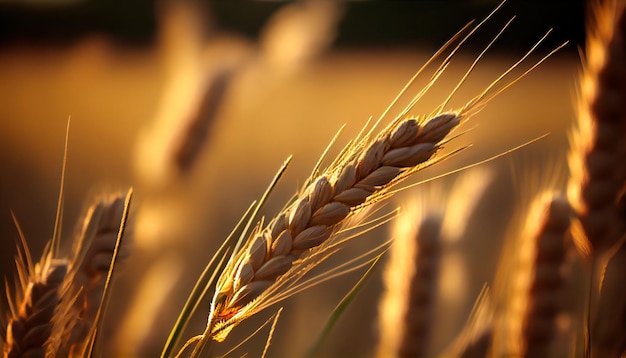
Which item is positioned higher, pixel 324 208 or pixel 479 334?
pixel 324 208

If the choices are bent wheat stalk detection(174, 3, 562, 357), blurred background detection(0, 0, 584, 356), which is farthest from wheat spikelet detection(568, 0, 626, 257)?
blurred background detection(0, 0, 584, 356)

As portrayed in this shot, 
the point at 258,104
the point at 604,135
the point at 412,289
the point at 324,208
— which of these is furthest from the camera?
the point at 258,104

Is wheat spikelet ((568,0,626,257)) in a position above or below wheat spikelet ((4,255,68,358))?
below

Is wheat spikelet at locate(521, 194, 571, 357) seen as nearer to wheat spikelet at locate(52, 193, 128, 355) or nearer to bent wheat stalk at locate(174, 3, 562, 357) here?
bent wheat stalk at locate(174, 3, 562, 357)

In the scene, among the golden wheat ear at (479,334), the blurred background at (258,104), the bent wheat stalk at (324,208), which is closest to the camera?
the bent wheat stalk at (324,208)

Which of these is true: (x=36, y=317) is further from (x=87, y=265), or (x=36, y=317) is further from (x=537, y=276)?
(x=537, y=276)

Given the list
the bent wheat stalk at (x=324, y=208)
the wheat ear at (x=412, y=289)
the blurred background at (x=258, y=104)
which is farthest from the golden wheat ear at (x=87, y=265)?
the blurred background at (x=258, y=104)

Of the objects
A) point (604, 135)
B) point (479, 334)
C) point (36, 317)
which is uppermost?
point (36, 317)

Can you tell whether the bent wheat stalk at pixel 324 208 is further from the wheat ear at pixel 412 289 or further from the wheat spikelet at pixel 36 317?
the wheat ear at pixel 412 289

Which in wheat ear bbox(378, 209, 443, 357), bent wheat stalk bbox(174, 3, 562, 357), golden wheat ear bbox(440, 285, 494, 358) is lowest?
golden wheat ear bbox(440, 285, 494, 358)

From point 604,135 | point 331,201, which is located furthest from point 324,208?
point 604,135
